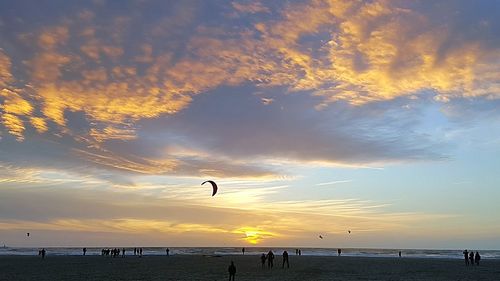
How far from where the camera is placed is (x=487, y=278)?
30453 mm

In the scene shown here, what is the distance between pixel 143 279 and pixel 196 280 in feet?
12.8

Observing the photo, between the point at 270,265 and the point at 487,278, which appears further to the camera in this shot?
the point at 270,265

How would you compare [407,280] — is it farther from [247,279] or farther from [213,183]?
[213,183]

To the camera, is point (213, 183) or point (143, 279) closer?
point (143, 279)

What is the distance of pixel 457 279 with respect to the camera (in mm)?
29938

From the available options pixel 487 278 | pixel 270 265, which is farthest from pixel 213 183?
pixel 487 278

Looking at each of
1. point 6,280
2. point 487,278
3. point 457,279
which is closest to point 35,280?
point 6,280

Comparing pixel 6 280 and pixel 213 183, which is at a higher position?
pixel 213 183

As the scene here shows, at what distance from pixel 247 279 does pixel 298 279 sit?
132 inches

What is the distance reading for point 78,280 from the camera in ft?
97.2

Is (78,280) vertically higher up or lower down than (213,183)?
lower down

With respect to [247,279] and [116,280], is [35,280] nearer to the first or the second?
[116,280]

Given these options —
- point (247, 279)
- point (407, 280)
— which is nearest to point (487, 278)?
point (407, 280)

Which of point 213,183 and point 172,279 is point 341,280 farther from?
point 213,183
